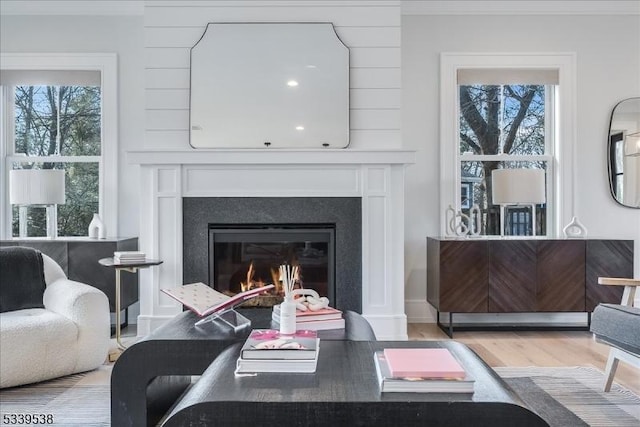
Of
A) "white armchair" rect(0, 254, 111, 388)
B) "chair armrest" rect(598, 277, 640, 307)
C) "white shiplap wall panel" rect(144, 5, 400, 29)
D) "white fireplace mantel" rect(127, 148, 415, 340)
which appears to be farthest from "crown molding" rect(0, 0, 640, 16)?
"chair armrest" rect(598, 277, 640, 307)

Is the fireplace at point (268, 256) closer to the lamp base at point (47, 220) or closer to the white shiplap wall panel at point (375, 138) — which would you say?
the white shiplap wall panel at point (375, 138)

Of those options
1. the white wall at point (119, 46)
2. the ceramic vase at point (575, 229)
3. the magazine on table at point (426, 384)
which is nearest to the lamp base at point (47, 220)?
the white wall at point (119, 46)

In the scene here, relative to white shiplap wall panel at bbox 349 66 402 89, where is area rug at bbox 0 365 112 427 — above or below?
below

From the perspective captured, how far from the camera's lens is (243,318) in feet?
7.28

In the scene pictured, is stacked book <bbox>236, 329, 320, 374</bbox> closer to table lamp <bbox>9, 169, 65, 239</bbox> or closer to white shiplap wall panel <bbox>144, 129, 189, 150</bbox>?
white shiplap wall panel <bbox>144, 129, 189, 150</bbox>

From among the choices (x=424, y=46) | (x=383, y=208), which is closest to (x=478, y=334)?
(x=383, y=208)

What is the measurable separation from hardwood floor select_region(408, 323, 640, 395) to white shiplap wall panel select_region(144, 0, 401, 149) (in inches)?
59.4

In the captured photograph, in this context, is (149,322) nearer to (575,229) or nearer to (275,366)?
(275,366)

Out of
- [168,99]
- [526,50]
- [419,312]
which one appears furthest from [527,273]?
[168,99]

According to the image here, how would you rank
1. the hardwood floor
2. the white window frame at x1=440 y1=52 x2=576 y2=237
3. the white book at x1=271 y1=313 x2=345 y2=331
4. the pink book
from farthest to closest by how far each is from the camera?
the white window frame at x1=440 y1=52 x2=576 y2=237 → the hardwood floor → the white book at x1=271 y1=313 x2=345 y2=331 → the pink book

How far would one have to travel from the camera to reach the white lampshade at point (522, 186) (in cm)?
390

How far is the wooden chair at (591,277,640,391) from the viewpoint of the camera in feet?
7.55

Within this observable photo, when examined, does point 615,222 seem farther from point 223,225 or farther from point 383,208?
point 223,225

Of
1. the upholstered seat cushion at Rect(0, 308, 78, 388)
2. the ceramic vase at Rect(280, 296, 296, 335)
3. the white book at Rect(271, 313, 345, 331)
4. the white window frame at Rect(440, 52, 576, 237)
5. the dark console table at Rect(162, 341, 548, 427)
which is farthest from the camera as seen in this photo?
the white window frame at Rect(440, 52, 576, 237)
